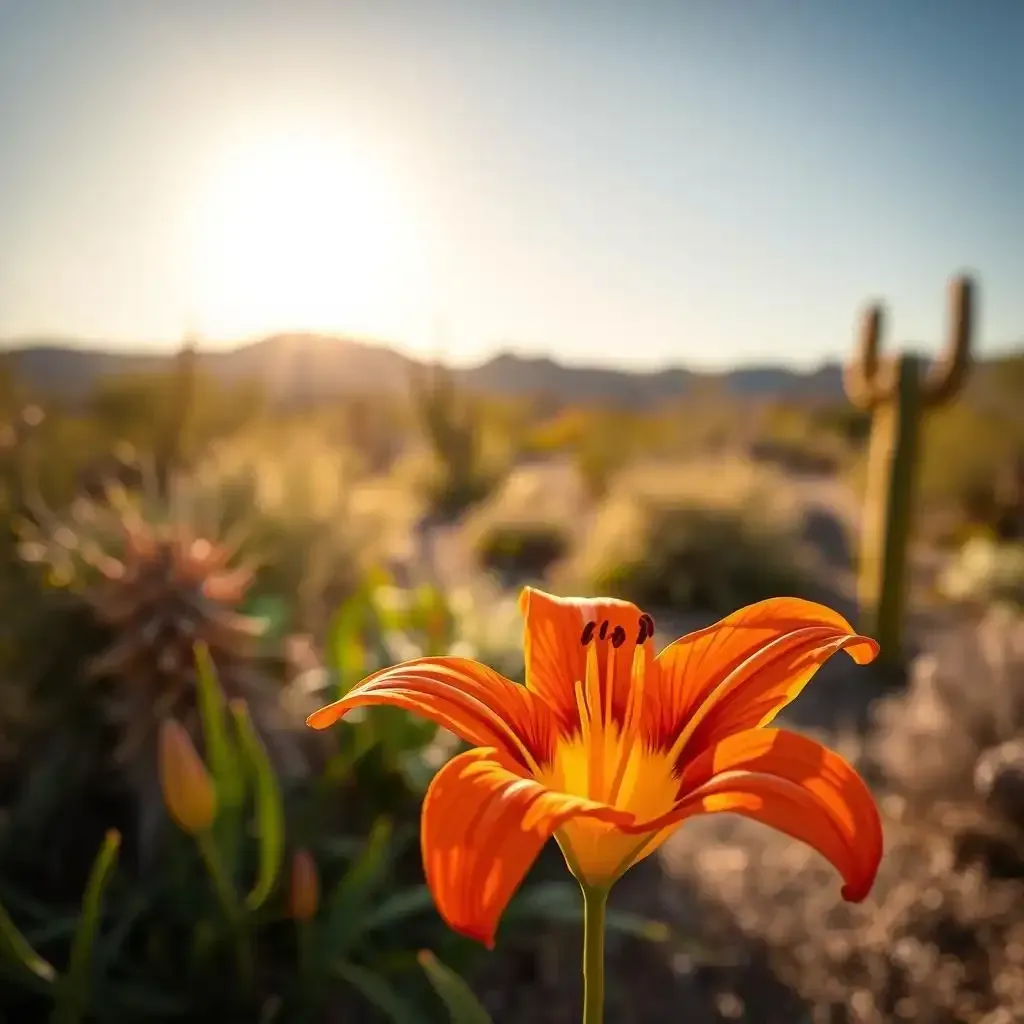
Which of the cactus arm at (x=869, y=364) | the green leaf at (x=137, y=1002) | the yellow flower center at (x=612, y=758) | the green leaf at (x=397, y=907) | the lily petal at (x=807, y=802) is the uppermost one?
the cactus arm at (x=869, y=364)

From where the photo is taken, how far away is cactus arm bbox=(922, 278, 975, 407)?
5.54m

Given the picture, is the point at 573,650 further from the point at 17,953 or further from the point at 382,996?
the point at 17,953

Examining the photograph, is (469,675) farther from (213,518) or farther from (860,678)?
(860,678)

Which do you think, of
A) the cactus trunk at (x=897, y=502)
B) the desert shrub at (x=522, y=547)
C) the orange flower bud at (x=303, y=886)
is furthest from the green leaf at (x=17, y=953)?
the desert shrub at (x=522, y=547)

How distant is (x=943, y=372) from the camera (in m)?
5.62

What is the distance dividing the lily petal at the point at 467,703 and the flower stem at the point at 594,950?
152mm

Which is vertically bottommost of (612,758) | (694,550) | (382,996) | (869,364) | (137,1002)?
(137,1002)

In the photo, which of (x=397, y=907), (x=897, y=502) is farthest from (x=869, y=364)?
(x=397, y=907)

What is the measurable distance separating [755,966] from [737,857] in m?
0.61

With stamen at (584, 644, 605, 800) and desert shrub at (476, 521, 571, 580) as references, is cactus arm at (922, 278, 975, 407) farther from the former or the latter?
stamen at (584, 644, 605, 800)

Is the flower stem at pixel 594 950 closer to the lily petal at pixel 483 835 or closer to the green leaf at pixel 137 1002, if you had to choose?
the lily petal at pixel 483 835

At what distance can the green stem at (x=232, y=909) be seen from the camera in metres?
1.55

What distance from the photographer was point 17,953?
154 cm

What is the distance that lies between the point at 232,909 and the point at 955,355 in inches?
217
